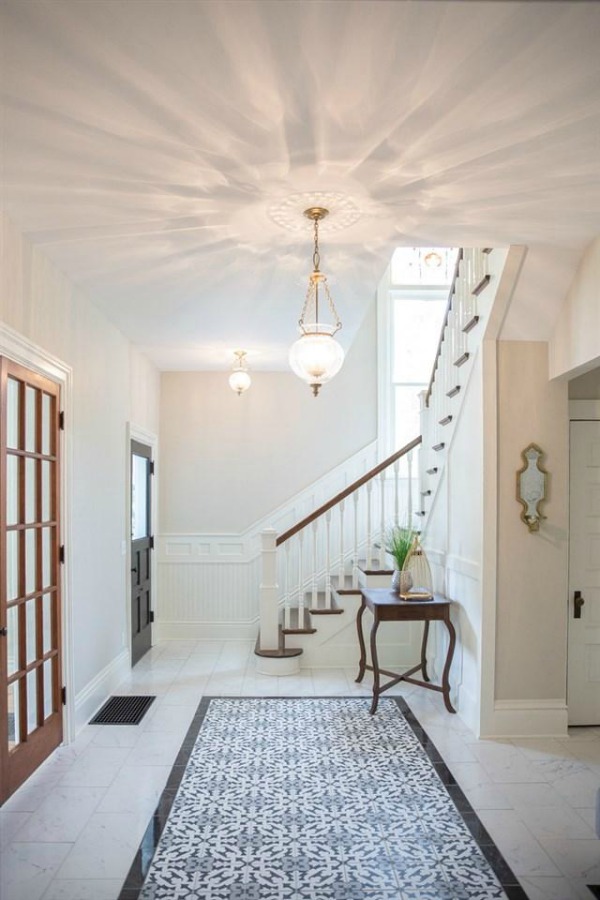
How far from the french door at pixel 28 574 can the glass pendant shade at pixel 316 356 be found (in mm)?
1433

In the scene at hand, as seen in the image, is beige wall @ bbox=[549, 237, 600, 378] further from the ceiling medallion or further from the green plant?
the green plant

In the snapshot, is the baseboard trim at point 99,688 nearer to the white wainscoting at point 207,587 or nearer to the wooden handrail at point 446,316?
the white wainscoting at point 207,587

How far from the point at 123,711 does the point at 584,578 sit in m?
3.26

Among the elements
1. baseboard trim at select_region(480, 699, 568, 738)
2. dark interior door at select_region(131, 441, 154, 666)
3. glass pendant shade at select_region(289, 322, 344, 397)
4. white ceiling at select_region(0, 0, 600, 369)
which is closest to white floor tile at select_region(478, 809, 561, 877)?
baseboard trim at select_region(480, 699, 568, 738)

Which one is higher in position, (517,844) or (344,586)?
(344,586)

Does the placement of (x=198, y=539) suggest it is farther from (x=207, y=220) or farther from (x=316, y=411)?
(x=207, y=220)

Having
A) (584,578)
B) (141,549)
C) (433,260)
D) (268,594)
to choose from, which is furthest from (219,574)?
(433,260)

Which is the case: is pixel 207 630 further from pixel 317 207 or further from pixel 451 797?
pixel 317 207

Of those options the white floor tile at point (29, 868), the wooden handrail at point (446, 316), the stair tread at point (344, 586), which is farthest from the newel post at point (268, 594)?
the white floor tile at point (29, 868)

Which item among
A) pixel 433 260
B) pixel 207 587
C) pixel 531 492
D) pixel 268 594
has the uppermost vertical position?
pixel 433 260

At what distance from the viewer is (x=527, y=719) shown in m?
4.07

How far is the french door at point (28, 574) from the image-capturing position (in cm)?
316

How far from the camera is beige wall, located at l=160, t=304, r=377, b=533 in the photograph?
7.18 meters

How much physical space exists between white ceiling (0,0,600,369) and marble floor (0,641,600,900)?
8.34ft
